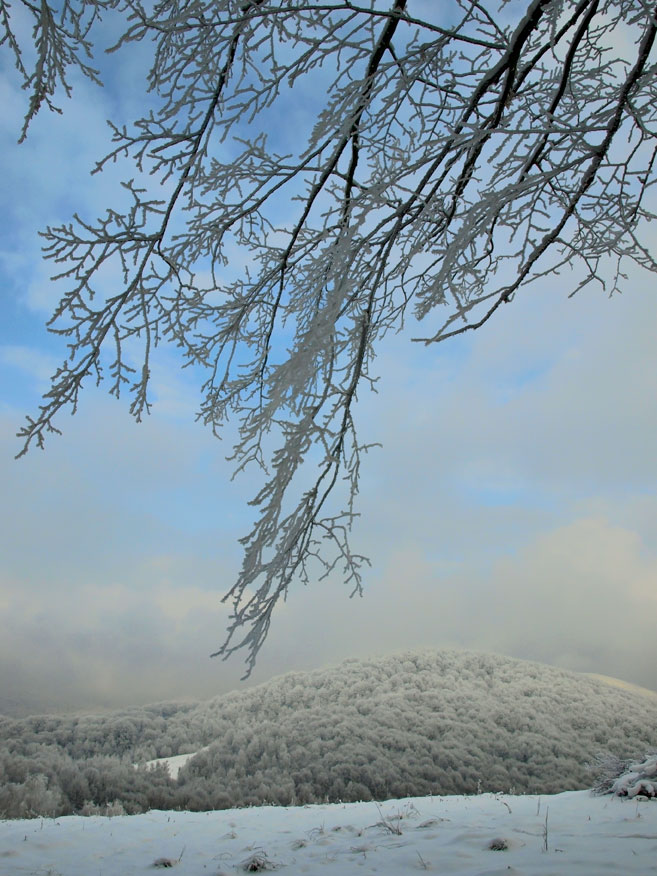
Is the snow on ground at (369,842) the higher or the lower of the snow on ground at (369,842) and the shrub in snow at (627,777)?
the higher

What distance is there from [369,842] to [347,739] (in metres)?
6.18

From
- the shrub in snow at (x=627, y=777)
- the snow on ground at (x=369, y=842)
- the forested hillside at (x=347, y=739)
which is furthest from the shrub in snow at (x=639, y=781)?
the forested hillside at (x=347, y=739)

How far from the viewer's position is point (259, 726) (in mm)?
10883

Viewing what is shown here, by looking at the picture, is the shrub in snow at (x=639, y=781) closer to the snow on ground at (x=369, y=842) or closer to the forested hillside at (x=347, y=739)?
the snow on ground at (x=369, y=842)

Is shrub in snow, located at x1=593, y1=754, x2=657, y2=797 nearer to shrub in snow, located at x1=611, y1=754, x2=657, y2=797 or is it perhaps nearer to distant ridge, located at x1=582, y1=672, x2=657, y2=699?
shrub in snow, located at x1=611, y1=754, x2=657, y2=797

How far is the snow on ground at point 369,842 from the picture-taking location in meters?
3.07

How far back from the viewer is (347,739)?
9.86m

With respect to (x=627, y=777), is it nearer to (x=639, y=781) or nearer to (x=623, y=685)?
(x=639, y=781)

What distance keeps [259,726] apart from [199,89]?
10.7 meters

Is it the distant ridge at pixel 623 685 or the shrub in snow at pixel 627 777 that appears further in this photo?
the distant ridge at pixel 623 685

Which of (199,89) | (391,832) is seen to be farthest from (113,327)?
(391,832)

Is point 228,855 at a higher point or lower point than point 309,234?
lower

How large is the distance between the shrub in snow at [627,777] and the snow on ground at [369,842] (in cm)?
16

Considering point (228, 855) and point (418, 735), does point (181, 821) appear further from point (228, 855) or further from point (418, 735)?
point (418, 735)
